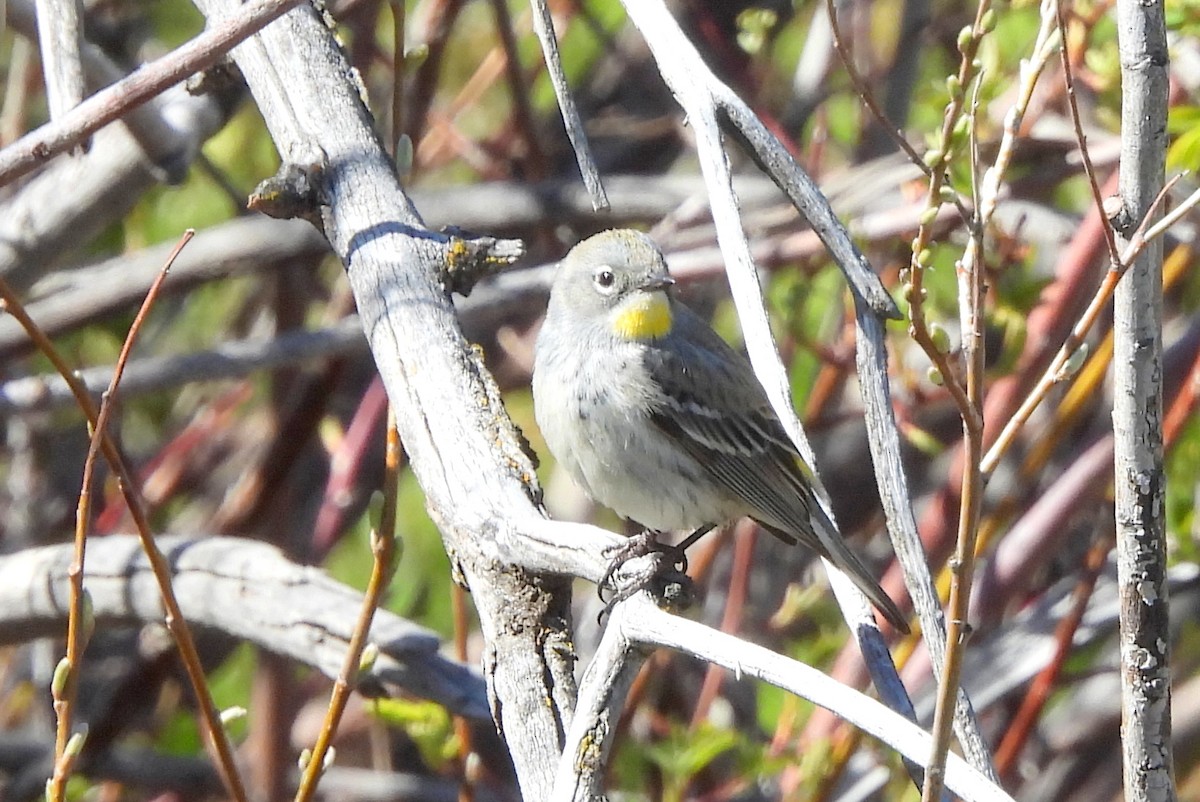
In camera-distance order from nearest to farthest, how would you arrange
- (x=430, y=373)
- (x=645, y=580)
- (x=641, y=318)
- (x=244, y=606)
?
(x=645, y=580) → (x=430, y=373) → (x=244, y=606) → (x=641, y=318)

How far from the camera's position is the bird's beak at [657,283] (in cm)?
403

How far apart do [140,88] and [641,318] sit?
2.05m

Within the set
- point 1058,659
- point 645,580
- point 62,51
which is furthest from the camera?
point 1058,659

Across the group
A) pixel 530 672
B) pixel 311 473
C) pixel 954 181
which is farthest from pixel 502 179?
pixel 530 672

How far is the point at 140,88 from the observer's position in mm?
2289

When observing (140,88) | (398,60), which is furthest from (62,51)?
(140,88)

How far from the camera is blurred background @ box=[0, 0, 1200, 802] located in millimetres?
4082

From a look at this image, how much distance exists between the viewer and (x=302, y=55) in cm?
317

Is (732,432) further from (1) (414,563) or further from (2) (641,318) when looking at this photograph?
(1) (414,563)

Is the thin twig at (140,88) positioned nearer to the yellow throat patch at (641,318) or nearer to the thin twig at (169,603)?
the thin twig at (169,603)

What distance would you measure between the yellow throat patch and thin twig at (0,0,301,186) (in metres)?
1.94

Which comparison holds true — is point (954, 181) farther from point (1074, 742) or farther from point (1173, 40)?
point (1074, 742)

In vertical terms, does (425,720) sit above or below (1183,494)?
below

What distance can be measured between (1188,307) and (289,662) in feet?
11.4
